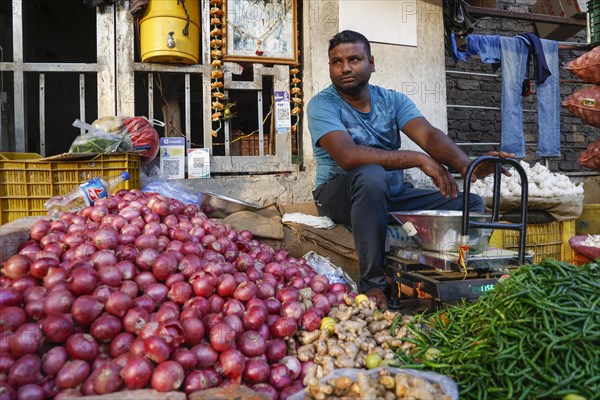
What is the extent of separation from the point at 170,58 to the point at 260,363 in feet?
10.6

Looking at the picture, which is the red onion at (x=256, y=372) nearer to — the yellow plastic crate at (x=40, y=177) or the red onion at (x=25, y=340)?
the red onion at (x=25, y=340)

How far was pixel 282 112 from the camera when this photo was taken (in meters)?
4.44

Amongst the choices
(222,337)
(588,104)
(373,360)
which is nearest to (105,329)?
(222,337)

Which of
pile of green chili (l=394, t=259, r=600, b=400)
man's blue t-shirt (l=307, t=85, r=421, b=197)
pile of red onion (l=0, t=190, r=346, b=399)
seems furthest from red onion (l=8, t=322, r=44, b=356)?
man's blue t-shirt (l=307, t=85, r=421, b=197)

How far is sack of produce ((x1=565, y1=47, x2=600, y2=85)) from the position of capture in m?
4.57

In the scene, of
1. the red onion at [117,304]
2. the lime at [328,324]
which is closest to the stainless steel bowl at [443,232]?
the lime at [328,324]

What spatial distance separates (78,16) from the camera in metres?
7.90

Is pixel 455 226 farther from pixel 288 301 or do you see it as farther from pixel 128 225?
pixel 128 225

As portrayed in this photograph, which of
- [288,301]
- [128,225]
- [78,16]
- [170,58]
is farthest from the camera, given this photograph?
[78,16]

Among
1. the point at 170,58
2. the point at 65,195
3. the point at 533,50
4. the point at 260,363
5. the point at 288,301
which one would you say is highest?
the point at 533,50

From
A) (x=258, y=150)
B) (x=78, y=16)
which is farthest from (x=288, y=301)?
(x=78, y=16)

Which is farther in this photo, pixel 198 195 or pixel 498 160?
pixel 198 195

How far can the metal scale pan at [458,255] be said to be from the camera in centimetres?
208

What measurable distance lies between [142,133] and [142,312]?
223 cm
